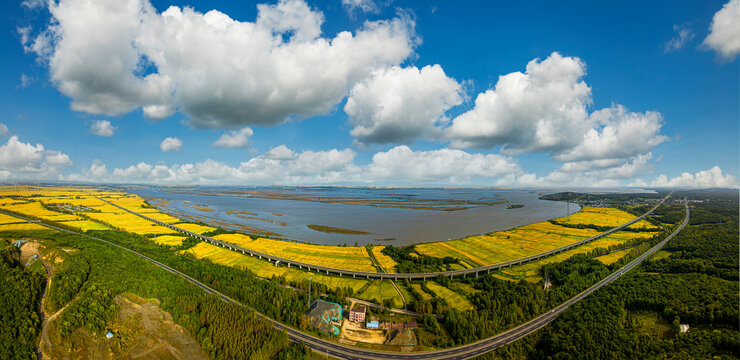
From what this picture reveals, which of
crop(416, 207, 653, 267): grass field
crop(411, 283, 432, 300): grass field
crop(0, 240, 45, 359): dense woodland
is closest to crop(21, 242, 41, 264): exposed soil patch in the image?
crop(0, 240, 45, 359): dense woodland

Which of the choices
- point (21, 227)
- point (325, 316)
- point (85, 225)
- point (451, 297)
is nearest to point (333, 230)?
point (451, 297)

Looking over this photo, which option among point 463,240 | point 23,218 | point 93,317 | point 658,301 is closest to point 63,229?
point 23,218

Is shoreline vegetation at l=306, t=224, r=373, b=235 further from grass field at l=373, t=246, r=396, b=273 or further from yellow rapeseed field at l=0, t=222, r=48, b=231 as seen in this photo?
yellow rapeseed field at l=0, t=222, r=48, b=231

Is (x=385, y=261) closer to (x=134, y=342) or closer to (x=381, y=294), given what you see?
(x=381, y=294)

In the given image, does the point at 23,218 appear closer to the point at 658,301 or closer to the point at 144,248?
the point at 144,248

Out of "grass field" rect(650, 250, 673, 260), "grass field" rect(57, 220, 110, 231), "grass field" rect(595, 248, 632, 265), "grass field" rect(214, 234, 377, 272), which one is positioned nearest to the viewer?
"grass field" rect(214, 234, 377, 272)

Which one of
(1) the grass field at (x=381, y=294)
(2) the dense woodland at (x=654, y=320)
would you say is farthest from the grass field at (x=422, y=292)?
(2) the dense woodland at (x=654, y=320)

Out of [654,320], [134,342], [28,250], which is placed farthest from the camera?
[28,250]
